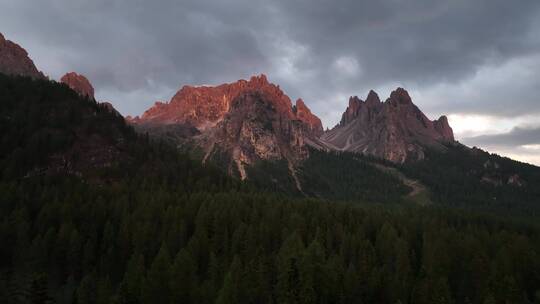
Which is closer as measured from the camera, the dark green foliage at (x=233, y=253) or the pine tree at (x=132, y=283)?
the pine tree at (x=132, y=283)

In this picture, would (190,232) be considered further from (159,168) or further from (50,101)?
(50,101)

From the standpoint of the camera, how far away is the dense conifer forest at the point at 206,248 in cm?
7812

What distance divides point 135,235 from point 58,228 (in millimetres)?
23887

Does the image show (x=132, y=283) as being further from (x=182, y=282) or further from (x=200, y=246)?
(x=200, y=246)

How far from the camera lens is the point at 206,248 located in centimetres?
10431

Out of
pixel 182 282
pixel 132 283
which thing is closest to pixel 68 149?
pixel 132 283

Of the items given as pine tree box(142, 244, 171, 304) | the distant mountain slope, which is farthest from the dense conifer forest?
the distant mountain slope

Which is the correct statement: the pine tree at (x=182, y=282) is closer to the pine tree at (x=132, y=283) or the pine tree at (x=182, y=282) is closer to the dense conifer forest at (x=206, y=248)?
the dense conifer forest at (x=206, y=248)

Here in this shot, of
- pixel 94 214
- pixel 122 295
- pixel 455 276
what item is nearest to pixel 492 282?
pixel 455 276

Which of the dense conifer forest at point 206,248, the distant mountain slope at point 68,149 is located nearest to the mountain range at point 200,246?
the dense conifer forest at point 206,248

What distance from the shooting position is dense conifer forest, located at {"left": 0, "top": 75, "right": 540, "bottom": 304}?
256 ft

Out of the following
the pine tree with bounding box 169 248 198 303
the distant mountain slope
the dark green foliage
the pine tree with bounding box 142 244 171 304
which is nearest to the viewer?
the pine tree with bounding box 142 244 171 304

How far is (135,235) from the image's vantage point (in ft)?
336

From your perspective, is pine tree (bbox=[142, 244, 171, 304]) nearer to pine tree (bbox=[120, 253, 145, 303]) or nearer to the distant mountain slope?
pine tree (bbox=[120, 253, 145, 303])
